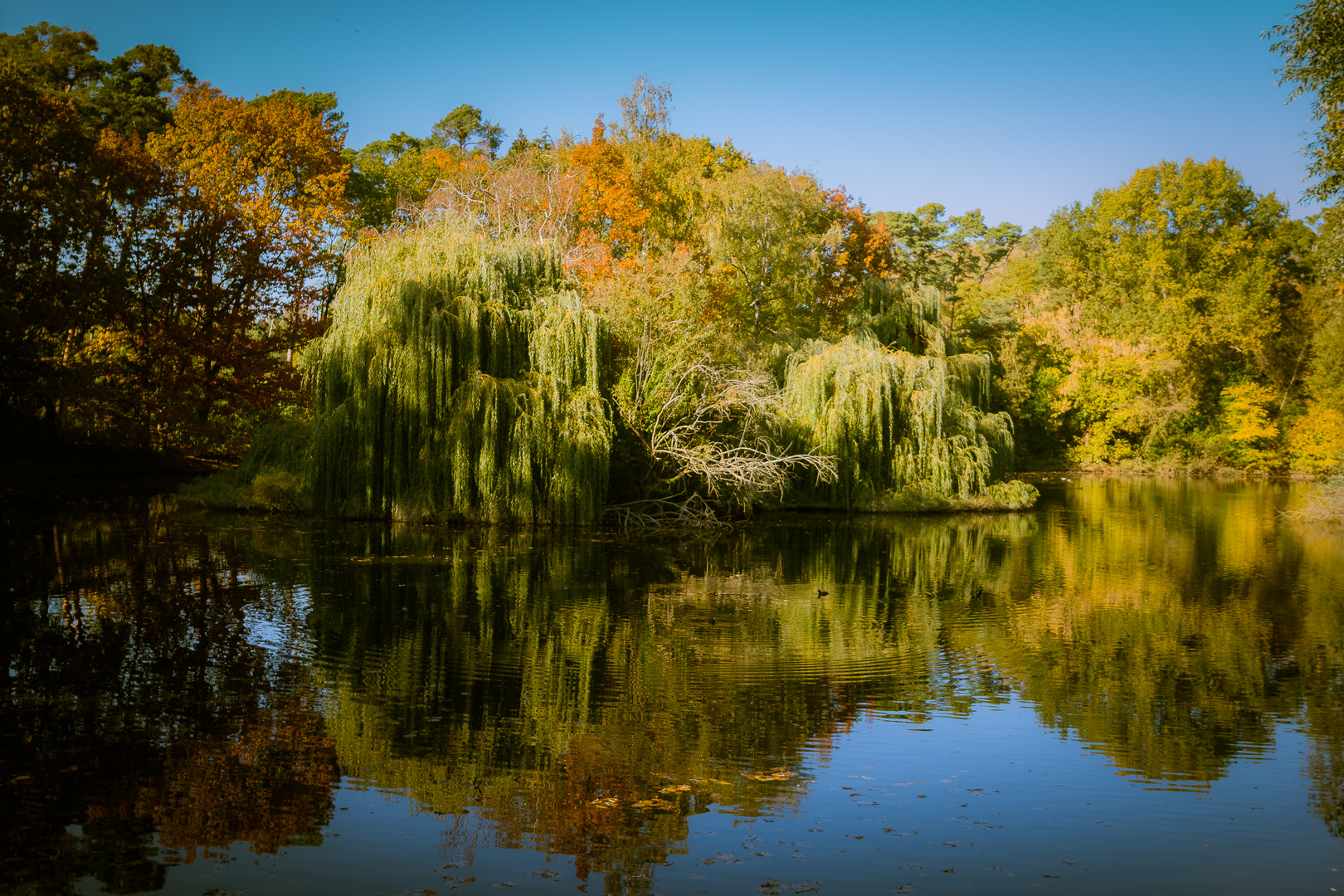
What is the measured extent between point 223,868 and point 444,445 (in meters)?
12.8

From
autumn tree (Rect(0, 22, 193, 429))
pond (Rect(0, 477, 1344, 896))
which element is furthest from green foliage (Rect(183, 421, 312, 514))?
autumn tree (Rect(0, 22, 193, 429))

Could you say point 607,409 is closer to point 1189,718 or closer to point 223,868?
point 1189,718

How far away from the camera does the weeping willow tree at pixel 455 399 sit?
56.1 feet

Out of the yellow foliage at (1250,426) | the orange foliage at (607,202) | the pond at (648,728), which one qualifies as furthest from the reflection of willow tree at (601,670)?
the yellow foliage at (1250,426)

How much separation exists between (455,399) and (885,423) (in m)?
10.1

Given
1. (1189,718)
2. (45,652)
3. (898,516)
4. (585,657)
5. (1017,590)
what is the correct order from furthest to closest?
1. (898,516)
2. (1017,590)
3. (585,657)
4. (45,652)
5. (1189,718)

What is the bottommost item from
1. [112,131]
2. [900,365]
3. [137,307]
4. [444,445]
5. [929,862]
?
[929,862]

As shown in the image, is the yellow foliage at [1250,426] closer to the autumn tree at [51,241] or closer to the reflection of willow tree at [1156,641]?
the reflection of willow tree at [1156,641]

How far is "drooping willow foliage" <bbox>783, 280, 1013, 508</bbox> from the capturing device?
22.1 metres

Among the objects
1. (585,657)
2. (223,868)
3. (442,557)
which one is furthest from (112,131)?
(223,868)

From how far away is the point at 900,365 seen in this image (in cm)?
2269

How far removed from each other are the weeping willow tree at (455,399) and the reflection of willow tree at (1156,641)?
8.09 meters

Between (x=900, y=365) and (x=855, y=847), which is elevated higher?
(x=900, y=365)

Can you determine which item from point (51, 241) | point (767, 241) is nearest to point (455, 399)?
point (51, 241)
